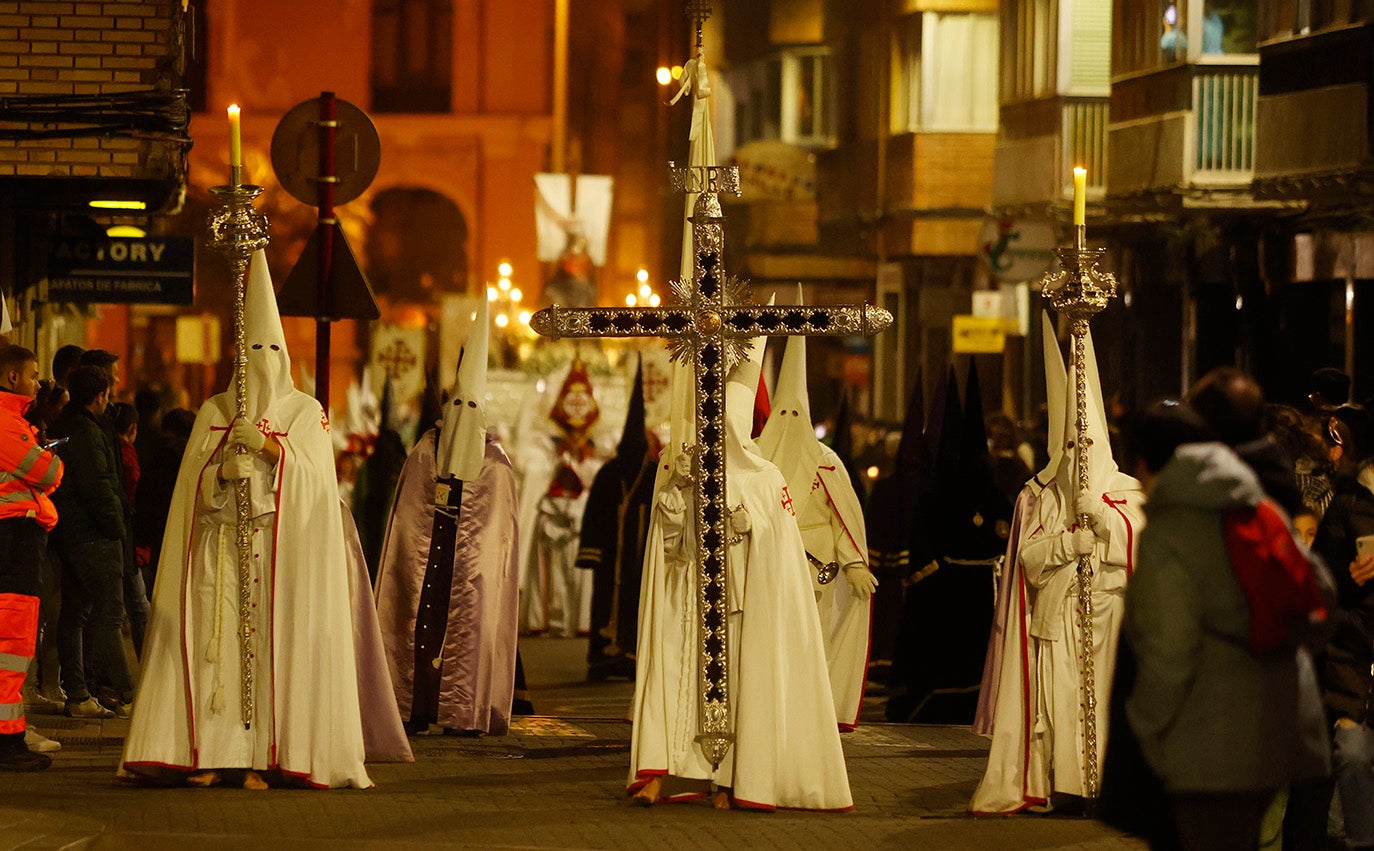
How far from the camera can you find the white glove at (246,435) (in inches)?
453

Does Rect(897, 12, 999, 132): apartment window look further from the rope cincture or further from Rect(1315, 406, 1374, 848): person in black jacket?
Rect(1315, 406, 1374, 848): person in black jacket

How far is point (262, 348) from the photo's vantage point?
11.8 m

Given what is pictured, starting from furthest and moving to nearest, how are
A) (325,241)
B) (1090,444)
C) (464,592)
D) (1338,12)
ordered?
(1338,12) < (464,592) < (325,241) < (1090,444)

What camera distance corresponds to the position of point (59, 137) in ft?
60.6

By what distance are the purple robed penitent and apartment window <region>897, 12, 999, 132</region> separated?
2596 centimetres

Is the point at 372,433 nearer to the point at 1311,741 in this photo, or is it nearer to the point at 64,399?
the point at 64,399

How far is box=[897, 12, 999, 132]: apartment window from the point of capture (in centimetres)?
3947

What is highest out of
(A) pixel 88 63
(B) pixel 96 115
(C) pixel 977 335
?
(A) pixel 88 63

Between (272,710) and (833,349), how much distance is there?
1471 inches

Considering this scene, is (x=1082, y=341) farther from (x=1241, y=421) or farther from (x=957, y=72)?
(x=957, y=72)

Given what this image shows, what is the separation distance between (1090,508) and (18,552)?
5435 millimetres

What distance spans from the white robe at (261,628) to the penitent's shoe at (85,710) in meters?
3.25

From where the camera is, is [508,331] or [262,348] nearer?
[262,348]

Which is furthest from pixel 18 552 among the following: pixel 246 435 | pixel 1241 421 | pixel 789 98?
pixel 789 98
